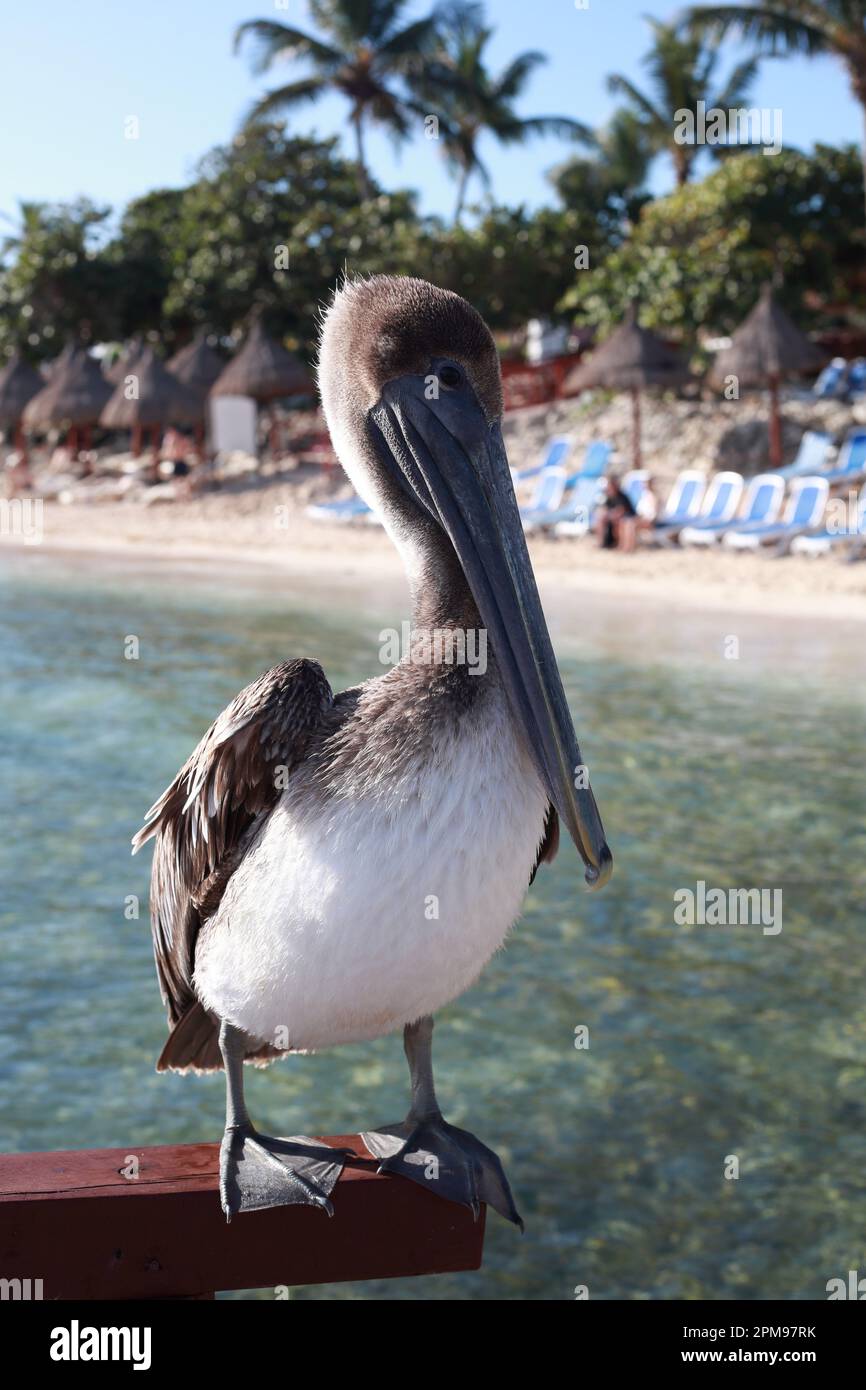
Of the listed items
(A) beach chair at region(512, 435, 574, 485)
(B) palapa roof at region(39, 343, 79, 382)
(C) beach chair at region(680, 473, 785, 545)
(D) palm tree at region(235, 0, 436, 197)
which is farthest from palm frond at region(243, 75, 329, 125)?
(C) beach chair at region(680, 473, 785, 545)

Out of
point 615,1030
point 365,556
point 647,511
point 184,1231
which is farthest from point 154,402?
point 184,1231

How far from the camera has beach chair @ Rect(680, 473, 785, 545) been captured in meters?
16.8

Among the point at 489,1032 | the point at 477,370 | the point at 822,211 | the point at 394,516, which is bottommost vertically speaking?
the point at 489,1032

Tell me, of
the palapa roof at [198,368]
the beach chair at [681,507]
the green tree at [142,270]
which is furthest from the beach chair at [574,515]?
the green tree at [142,270]

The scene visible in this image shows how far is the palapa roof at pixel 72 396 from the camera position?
27.0 meters

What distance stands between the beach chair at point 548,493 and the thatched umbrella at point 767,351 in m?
2.42

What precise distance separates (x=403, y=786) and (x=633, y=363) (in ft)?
59.7

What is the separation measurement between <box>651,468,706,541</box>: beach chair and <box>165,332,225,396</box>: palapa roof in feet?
36.4

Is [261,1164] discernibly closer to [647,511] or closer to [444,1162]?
[444,1162]

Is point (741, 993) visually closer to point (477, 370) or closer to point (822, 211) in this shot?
point (477, 370)

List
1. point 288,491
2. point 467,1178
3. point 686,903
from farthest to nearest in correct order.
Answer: point 288,491
point 686,903
point 467,1178

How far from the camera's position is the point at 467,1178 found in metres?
1.82

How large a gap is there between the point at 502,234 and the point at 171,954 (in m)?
24.4
